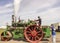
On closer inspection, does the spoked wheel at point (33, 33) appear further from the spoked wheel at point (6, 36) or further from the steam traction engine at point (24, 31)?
the spoked wheel at point (6, 36)

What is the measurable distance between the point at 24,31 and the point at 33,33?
0.72 meters

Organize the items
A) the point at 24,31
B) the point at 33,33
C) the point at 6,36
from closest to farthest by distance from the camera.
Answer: the point at 33,33, the point at 24,31, the point at 6,36

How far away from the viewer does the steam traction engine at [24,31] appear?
47.6 feet

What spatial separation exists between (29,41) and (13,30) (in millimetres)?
2425

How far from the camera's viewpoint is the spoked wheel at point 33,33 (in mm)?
14453

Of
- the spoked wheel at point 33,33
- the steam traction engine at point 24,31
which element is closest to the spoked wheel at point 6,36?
the steam traction engine at point 24,31

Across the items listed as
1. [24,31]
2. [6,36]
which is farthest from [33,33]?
[6,36]

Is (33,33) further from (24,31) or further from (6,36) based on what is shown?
(6,36)

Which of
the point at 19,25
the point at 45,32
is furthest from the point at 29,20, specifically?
the point at 45,32

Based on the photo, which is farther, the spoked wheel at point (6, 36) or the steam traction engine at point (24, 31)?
the spoked wheel at point (6, 36)

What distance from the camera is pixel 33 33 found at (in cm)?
1452

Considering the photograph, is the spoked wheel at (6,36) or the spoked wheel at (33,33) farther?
the spoked wheel at (6,36)

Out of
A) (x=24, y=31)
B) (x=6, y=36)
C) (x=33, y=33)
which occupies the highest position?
(x=24, y=31)

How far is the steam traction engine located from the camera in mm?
14508
